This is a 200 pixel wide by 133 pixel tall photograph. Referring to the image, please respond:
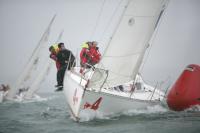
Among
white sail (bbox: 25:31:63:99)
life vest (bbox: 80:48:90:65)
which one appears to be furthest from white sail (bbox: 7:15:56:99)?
life vest (bbox: 80:48:90:65)

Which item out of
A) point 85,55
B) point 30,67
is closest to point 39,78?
point 30,67

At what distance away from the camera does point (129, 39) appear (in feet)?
33.3

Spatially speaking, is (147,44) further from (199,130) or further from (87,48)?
(199,130)

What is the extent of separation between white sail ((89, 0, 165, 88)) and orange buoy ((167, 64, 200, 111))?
7.23ft

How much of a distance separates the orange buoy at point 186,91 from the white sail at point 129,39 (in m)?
2.20

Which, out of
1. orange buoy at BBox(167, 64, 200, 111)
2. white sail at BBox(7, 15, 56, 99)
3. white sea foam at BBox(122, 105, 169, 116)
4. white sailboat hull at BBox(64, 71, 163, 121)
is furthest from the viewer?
white sail at BBox(7, 15, 56, 99)

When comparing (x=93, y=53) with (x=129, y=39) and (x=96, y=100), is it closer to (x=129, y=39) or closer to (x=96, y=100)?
(x=129, y=39)

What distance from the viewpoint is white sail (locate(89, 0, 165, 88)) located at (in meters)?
10.1

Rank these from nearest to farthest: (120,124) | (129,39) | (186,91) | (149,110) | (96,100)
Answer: (120,124) → (96,100) → (129,39) → (149,110) → (186,91)

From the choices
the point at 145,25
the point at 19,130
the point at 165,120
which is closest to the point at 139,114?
the point at 165,120

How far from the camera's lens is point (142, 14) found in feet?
33.4

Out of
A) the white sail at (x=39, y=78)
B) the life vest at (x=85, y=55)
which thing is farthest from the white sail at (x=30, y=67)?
the life vest at (x=85, y=55)

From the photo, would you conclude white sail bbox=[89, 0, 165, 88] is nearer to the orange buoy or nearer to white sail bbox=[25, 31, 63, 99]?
the orange buoy

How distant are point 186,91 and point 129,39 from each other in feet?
9.22
